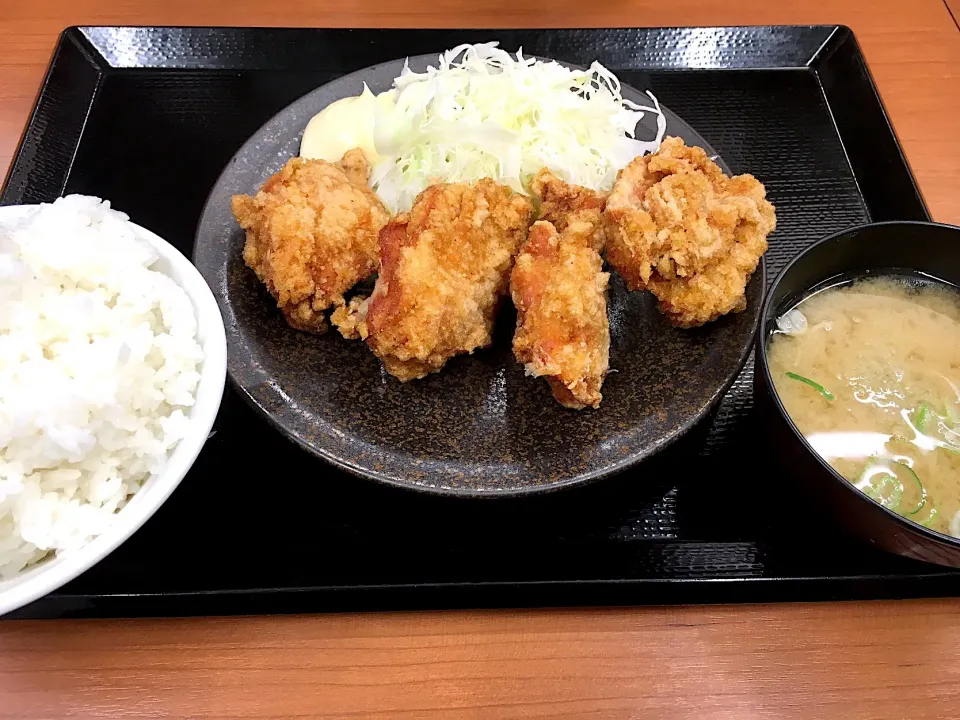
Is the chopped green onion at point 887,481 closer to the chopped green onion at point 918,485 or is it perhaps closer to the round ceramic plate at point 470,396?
the chopped green onion at point 918,485

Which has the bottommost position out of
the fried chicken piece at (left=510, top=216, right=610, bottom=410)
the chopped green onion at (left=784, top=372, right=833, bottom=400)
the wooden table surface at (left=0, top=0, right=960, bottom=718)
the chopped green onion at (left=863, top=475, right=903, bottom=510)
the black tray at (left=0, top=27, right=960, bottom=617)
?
the wooden table surface at (left=0, top=0, right=960, bottom=718)

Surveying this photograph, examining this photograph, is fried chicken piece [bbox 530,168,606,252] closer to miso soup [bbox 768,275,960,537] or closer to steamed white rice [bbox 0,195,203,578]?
miso soup [bbox 768,275,960,537]

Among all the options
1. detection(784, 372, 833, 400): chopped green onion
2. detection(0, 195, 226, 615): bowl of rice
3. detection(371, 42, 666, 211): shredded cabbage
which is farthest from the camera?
detection(371, 42, 666, 211): shredded cabbage

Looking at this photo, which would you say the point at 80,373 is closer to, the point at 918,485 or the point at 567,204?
the point at 567,204

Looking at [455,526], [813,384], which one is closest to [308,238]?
[455,526]

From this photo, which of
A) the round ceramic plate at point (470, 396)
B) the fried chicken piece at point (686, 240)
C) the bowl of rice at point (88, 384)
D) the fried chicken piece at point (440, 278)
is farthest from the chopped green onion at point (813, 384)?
the bowl of rice at point (88, 384)

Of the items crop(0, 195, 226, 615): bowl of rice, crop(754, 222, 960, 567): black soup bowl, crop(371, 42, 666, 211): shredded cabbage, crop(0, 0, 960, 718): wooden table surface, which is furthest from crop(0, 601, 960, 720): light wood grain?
crop(371, 42, 666, 211): shredded cabbage
